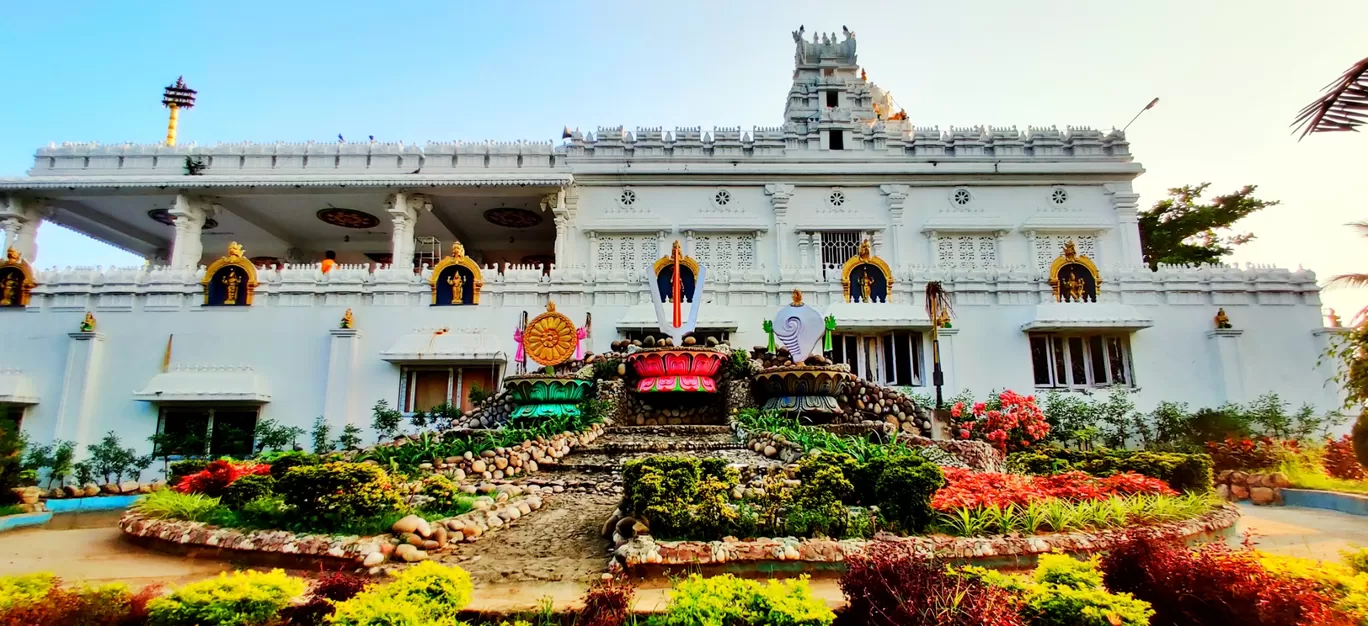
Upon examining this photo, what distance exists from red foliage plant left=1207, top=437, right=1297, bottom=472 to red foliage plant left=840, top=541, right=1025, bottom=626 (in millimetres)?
10359

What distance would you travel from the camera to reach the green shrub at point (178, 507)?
21.9 feet

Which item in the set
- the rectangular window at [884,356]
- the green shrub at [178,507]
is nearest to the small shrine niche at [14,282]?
the green shrub at [178,507]

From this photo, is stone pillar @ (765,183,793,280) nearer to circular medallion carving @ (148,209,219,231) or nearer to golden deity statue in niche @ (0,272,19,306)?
circular medallion carving @ (148,209,219,231)

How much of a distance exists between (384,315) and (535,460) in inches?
355

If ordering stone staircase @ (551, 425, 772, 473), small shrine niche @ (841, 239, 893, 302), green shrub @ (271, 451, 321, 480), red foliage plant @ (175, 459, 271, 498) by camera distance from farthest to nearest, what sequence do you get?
small shrine niche @ (841, 239, 893, 302)
stone staircase @ (551, 425, 772, 473)
red foliage plant @ (175, 459, 271, 498)
green shrub @ (271, 451, 321, 480)

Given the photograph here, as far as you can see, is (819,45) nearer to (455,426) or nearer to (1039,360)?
(1039,360)

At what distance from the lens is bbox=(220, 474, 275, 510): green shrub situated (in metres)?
6.69

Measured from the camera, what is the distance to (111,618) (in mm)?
3742

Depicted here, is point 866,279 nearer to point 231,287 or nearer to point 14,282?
point 231,287

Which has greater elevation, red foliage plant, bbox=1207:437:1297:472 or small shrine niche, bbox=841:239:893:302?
small shrine niche, bbox=841:239:893:302

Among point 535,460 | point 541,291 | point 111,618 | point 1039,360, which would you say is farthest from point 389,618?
point 1039,360

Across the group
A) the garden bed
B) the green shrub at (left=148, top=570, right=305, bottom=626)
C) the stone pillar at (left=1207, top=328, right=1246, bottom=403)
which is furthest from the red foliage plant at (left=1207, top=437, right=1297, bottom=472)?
the green shrub at (left=148, top=570, right=305, bottom=626)

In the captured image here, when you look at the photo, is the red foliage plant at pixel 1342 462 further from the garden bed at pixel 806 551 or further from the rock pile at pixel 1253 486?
the garden bed at pixel 806 551

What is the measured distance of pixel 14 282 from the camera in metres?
16.4
